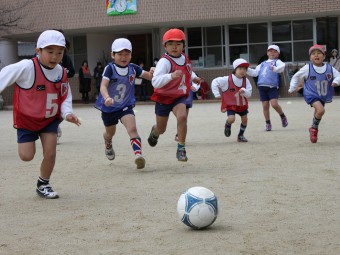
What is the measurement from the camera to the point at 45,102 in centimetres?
714

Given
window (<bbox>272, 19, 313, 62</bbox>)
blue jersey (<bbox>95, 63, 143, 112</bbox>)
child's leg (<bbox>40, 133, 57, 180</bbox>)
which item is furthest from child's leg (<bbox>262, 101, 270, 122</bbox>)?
window (<bbox>272, 19, 313, 62</bbox>)

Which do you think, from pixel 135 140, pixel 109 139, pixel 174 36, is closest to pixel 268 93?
pixel 174 36

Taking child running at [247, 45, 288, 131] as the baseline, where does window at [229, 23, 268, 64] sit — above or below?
above

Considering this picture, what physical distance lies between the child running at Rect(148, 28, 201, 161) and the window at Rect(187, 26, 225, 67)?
862 inches

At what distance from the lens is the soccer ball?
215 inches

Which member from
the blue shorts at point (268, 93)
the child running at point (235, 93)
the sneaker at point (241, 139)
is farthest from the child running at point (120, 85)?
the blue shorts at point (268, 93)

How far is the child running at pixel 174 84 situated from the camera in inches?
378

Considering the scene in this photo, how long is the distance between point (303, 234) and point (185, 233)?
860 mm

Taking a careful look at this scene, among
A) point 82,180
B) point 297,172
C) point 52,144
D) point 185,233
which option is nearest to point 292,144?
point 297,172

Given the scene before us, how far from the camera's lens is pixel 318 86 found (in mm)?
11641

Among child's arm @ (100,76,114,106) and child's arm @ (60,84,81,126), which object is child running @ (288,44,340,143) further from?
child's arm @ (60,84,81,126)

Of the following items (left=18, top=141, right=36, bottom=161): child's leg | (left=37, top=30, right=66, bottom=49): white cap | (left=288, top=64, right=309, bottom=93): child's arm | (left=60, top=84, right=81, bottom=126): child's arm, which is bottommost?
(left=18, top=141, right=36, bottom=161): child's leg

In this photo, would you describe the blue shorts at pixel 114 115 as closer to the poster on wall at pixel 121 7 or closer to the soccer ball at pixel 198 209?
the soccer ball at pixel 198 209

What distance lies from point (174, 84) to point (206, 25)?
22684mm
